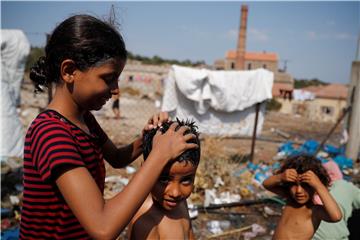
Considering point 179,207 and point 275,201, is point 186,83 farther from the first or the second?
point 179,207

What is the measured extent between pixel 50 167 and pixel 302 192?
1708mm

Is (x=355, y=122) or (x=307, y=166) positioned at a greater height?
(x=307, y=166)

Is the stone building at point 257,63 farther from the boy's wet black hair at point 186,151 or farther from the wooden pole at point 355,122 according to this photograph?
the boy's wet black hair at point 186,151

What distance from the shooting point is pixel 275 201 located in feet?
13.8

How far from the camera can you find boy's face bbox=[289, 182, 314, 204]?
208 centimetres

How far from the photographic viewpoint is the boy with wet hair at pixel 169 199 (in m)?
1.20

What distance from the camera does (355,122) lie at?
577 cm

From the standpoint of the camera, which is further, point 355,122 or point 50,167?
point 355,122

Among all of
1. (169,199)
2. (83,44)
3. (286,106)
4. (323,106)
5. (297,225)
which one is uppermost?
(83,44)

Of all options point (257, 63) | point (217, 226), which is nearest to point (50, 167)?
point (217, 226)

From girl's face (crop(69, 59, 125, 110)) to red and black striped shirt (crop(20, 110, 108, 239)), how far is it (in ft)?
0.34

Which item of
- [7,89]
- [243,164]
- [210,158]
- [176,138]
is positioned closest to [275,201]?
[210,158]

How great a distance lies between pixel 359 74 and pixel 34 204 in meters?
6.14

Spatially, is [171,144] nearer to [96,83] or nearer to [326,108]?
[96,83]
